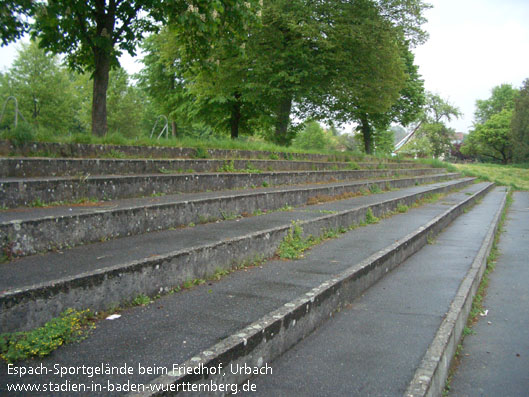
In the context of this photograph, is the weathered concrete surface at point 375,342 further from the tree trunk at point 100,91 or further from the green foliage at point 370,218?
the tree trunk at point 100,91

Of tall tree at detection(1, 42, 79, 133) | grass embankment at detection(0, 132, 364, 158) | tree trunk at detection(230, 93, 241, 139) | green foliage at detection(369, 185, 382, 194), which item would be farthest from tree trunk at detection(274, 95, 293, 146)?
tall tree at detection(1, 42, 79, 133)

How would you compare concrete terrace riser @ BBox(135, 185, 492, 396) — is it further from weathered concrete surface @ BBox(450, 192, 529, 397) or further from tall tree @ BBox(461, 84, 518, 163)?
tall tree @ BBox(461, 84, 518, 163)

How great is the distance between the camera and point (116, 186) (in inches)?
235

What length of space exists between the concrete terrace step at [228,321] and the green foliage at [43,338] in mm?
74

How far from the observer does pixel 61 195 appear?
5156 millimetres

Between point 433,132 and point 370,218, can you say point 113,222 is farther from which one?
point 433,132

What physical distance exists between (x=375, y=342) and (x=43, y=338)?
2.43 meters

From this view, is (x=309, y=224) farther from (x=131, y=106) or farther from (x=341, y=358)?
(x=131, y=106)

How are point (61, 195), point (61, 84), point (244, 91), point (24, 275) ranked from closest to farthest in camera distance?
point (24, 275)
point (61, 195)
point (244, 91)
point (61, 84)

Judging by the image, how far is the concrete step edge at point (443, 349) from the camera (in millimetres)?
2645

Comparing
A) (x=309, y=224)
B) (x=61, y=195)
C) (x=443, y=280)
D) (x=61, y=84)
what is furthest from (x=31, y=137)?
(x=61, y=84)

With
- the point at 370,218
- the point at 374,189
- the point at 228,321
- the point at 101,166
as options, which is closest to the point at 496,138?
the point at 374,189

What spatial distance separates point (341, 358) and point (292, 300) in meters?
0.63

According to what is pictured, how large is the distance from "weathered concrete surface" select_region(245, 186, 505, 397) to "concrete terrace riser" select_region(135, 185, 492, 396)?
0.10 m
